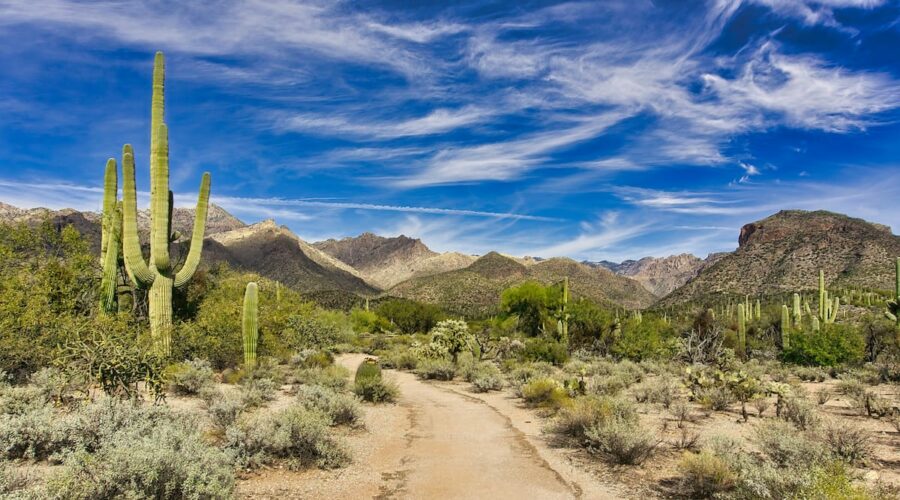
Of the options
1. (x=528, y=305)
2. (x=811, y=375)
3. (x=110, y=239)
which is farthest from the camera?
(x=528, y=305)

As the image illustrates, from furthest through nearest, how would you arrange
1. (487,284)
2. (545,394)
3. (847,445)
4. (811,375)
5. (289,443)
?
Answer: (487,284) < (811,375) < (545,394) < (847,445) < (289,443)

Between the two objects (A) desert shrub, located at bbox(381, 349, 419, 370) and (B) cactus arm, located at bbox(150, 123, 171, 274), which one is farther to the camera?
(A) desert shrub, located at bbox(381, 349, 419, 370)

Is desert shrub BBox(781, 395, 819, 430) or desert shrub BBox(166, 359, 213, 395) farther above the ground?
desert shrub BBox(166, 359, 213, 395)

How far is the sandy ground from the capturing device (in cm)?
791

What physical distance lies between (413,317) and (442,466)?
5230 centimetres

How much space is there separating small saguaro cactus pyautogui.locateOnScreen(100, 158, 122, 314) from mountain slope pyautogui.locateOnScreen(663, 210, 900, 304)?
275 ft

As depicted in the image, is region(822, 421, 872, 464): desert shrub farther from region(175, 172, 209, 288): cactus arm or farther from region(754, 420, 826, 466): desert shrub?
region(175, 172, 209, 288): cactus arm

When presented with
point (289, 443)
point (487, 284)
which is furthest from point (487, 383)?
point (487, 284)

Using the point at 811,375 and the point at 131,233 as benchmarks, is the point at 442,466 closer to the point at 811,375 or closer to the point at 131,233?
the point at 131,233

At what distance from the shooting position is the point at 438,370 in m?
23.0

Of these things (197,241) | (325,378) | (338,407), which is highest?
(197,241)

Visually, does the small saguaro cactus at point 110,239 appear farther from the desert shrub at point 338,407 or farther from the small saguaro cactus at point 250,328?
the desert shrub at point 338,407

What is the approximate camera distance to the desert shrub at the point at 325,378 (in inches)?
666

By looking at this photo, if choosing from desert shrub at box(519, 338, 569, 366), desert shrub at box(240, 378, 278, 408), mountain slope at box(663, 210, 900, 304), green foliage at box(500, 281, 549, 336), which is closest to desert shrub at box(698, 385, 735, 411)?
desert shrub at box(519, 338, 569, 366)
